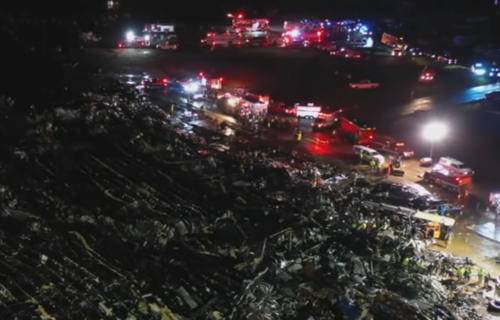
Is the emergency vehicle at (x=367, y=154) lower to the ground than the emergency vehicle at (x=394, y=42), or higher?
lower

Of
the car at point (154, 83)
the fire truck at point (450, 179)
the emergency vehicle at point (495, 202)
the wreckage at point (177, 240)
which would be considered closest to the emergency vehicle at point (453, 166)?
the fire truck at point (450, 179)

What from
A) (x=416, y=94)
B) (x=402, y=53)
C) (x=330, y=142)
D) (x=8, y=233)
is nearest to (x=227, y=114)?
(x=330, y=142)

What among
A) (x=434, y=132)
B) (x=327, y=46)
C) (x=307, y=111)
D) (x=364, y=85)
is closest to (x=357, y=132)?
(x=307, y=111)

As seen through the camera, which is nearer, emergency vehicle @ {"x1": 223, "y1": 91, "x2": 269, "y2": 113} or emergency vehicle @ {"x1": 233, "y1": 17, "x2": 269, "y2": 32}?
emergency vehicle @ {"x1": 223, "y1": 91, "x2": 269, "y2": 113}

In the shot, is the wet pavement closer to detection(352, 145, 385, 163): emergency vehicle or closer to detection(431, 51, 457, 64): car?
detection(352, 145, 385, 163): emergency vehicle

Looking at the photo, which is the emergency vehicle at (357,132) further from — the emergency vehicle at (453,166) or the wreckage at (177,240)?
the wreckage at (177,240)

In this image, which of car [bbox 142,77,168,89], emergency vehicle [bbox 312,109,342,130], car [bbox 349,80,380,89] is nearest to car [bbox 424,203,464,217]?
emergency vehicle [bbox 312,109,342,130]
